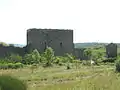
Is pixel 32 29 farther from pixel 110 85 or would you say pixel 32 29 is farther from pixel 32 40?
pixel 110 85

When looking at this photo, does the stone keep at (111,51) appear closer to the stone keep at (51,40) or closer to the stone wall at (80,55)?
the stone wall at (80,55)

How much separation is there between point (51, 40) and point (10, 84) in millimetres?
43881

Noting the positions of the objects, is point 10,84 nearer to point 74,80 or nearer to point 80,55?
point 74,80

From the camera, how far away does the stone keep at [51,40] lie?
53934 mm

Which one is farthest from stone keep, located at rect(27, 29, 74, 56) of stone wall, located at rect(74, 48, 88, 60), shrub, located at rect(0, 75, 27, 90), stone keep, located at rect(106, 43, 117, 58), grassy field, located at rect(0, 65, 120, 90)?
shrub, located at rect(0, 75, 27, 90)

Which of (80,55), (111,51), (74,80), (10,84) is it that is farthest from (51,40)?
(10,84)

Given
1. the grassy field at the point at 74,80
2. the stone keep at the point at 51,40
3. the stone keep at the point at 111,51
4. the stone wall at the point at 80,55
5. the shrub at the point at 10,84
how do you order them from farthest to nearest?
the stone keep at the point at 111,51 < the stone wall at the point at 80,55 < the stone keep at the point at 51,40 < the grassy field at the point at 74,80 < the shrub at the point at 10,84

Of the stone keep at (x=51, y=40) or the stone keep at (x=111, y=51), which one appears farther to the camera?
the stone keep at (x=111, y=51)

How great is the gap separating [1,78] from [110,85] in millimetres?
3200

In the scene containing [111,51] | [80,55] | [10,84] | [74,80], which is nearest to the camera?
[10,84]

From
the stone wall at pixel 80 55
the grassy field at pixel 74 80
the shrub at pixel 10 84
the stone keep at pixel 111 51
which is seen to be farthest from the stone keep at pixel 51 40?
the shrub at pixel 10 84

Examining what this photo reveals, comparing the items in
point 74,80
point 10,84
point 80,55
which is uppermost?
point 10,84

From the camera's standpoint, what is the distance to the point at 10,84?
35.4 feet

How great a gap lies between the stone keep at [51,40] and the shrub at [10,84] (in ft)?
138
